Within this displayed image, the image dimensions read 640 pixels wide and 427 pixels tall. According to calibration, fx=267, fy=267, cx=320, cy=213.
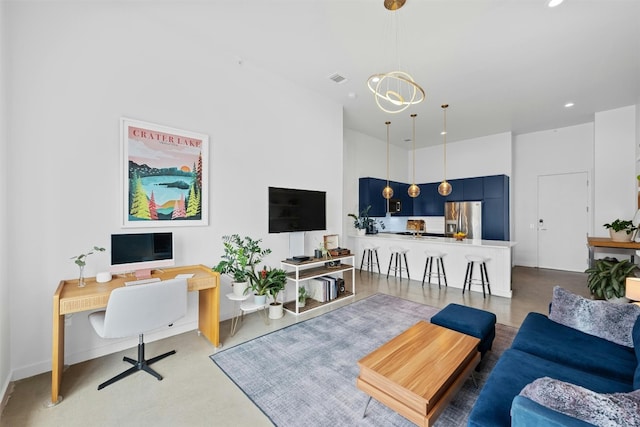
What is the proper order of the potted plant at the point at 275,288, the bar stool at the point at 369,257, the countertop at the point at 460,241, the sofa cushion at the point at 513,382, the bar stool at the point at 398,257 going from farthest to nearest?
the bar stool at the point at 369,257 → the bar stool at the point at 398,257 → the countertop at the point at 460,241 → the potted plant at the point at 275,288 → the sofa cushion at the point at 513,382

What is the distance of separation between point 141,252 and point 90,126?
1311mm

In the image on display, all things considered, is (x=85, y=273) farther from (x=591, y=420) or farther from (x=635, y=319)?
(x=635, y=319)

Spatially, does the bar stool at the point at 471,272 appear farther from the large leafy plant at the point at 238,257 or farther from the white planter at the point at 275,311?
the large leafy plant at the point at 238,257

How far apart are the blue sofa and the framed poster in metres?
3.13

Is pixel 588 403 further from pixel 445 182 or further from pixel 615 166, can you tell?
pixel 615 166

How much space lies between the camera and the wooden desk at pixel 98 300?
6.63 ft

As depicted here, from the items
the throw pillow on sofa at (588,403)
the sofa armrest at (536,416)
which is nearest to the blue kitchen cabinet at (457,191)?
the throw pillow on sofa at (588,403)

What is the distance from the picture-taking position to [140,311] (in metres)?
2.16

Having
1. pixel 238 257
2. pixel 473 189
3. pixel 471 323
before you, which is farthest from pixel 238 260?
pixel 473 189

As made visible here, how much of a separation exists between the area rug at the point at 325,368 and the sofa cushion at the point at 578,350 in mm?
522

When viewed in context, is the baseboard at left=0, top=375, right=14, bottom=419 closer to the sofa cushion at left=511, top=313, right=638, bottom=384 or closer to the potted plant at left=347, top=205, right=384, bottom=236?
the sofa cushion at left=511, top=313, right=638, bottom=384

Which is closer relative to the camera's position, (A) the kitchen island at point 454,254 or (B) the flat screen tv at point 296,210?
(B) the flat screen tv at point 296,210

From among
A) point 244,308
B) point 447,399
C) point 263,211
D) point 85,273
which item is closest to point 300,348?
point 244,308

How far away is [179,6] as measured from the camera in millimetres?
2727
